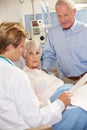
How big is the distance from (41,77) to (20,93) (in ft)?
3.52

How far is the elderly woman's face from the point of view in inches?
99.7

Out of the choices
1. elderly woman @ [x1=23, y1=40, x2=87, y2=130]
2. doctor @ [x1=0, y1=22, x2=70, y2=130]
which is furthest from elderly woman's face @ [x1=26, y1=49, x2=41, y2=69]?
doctor @ [x1=0, y1=22, x2=70, y2=130]

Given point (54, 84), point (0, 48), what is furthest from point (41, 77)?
point (0, 48)

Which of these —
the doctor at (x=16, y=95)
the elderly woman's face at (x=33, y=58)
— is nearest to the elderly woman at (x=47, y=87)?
the elderly woman's face at (x=33, y=58)

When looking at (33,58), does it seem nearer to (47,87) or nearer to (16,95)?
(47,87)

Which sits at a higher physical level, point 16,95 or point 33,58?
point 16,95

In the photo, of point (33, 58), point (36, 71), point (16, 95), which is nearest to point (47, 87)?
point (36, 71)

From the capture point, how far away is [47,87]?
8.05ft

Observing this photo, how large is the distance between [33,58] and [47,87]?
1.07 feet

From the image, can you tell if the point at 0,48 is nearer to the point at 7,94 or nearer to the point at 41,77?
the point at 7,94

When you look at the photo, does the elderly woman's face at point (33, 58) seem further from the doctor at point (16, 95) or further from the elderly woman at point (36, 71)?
the doctor at point (16, 95)

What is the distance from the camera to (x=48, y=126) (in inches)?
58.2

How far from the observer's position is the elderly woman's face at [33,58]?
2531 millimetres

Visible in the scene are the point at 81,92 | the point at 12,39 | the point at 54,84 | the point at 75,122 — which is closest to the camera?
the point at 12,39
